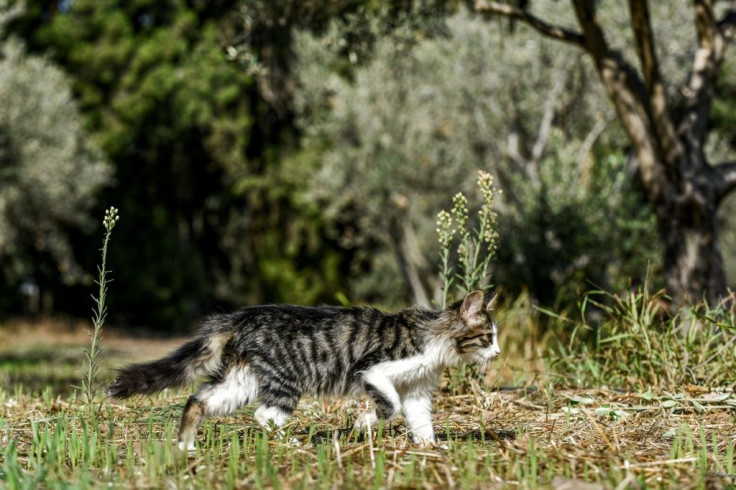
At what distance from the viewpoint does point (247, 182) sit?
35.1m

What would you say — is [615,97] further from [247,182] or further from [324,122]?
[247,182]

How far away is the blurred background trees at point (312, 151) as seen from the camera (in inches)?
681

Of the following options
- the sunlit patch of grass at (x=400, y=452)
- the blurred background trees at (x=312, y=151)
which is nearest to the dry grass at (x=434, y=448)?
the sunlit patch of grass at (x=400, y=452)

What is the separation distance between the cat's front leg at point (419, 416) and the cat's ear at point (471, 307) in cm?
56

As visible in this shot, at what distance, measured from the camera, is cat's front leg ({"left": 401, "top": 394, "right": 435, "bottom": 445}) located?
16.3 ft

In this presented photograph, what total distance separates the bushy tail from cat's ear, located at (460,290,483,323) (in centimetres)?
150

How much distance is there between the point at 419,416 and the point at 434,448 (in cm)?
53

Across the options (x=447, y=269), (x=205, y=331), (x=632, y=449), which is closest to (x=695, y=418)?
(x=632, y=449)

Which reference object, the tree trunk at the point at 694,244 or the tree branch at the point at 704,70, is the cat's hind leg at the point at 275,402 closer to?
the tree trunk at the point at 694,244

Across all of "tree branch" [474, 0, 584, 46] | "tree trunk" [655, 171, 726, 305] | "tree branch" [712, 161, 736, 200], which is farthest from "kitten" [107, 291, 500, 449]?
"tree branch" [474, 0, 584, 46]

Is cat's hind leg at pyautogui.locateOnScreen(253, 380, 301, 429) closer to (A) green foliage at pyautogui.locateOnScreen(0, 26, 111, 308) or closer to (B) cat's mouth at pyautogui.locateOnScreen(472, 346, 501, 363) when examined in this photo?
(B) cat's mouth at pyautogui.locateOnScreen(472, 346, 501, 363)

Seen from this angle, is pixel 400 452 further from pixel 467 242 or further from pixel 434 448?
pixel 467 242

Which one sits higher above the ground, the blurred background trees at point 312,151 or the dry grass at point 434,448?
the blurred background trees at point 312,151

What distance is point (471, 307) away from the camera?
Answer: 5.34 meters
